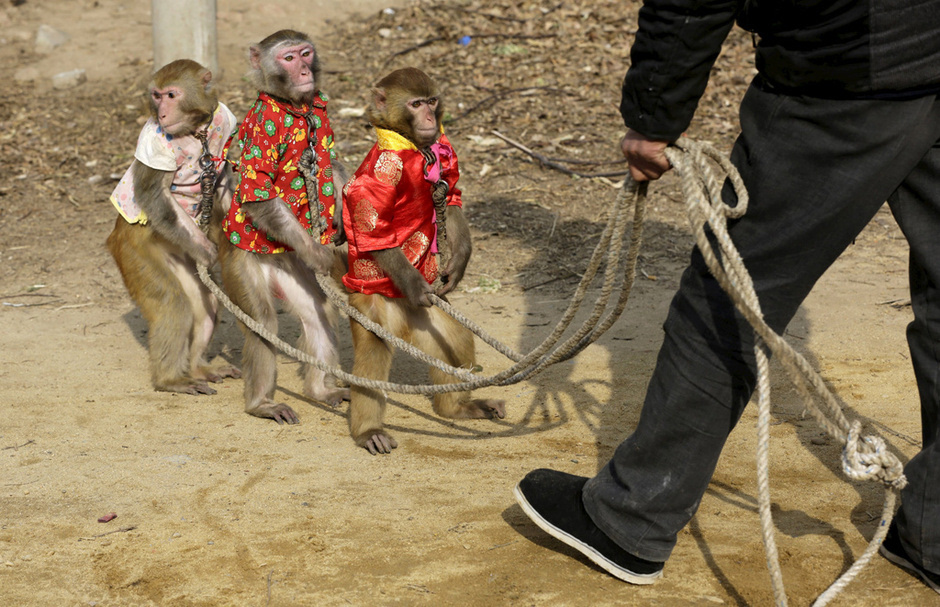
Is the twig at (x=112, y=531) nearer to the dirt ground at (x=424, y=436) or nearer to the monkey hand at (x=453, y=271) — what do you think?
the dirt ground at (x=424, y=436)

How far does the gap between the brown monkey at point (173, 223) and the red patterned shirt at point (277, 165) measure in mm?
293

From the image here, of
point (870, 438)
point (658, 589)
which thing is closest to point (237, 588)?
point (658, 589)

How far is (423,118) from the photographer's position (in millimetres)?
3850

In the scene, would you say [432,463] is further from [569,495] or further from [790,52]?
[790,52]

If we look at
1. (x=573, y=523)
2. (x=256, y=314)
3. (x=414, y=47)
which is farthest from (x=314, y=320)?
(x=414, y=47)

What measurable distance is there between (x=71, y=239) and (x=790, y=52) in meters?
6.38

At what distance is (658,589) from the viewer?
2805mm

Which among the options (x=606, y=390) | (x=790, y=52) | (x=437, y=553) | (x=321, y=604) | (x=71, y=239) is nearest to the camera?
(x=790, y=52)

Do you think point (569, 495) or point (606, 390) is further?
point (606, 390)

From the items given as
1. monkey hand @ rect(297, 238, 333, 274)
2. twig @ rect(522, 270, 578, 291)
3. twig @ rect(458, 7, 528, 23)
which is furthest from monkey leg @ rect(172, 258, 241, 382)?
twig @ rect(458, 7, 528, 23)

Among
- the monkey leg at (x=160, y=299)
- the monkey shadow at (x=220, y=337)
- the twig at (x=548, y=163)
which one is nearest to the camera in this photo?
the monkey leg at (x=160, y=299)

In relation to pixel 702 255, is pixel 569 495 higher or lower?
lower

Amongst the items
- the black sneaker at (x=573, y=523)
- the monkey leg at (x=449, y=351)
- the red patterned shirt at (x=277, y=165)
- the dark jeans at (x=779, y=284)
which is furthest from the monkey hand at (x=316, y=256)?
the dark jeans at (x=779, y=284)

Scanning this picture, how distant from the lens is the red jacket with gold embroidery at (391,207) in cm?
378
